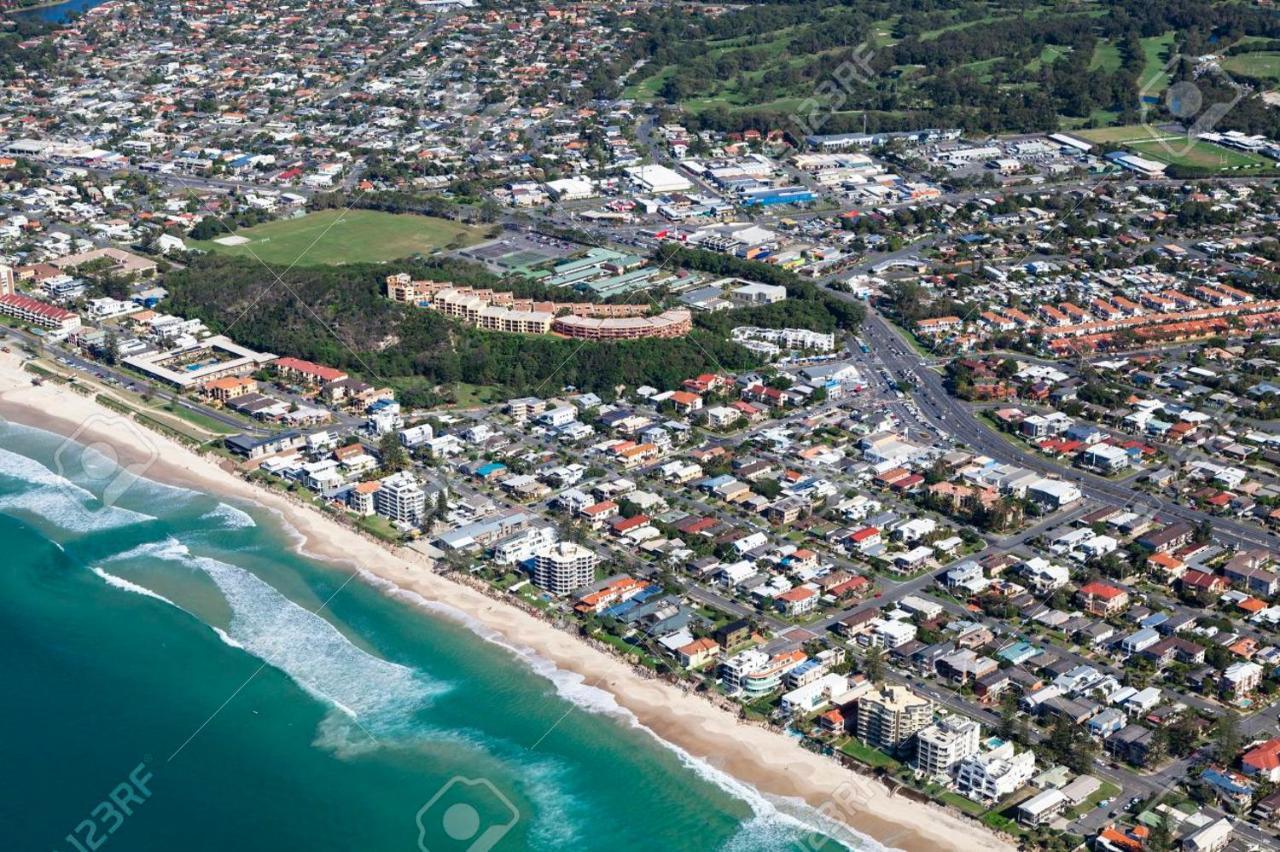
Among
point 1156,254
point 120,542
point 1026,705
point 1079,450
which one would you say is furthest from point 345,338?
point 1156,254

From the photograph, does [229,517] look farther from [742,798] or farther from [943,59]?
[943,59]

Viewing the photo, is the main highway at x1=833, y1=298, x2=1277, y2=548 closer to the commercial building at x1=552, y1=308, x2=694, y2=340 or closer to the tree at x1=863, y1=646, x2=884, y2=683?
the commercial building at x1=552, y1=308, x2=694, y2=340

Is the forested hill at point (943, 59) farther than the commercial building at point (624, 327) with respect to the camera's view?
Yes

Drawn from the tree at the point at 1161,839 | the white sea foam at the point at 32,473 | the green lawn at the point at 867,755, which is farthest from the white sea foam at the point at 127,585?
the tree at the point at 1161,839

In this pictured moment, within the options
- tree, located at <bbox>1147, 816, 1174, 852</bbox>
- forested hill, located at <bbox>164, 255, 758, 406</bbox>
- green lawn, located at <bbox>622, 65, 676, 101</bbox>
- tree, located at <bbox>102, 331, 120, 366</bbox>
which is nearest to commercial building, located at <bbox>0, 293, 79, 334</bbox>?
tree, located at <bbox>102, 331, 120, 366</bbox>

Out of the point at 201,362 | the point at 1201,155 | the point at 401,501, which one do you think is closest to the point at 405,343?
the point at 201,362

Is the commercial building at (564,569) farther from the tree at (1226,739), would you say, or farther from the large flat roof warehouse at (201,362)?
the large flat roof warehouse at (201,362)
